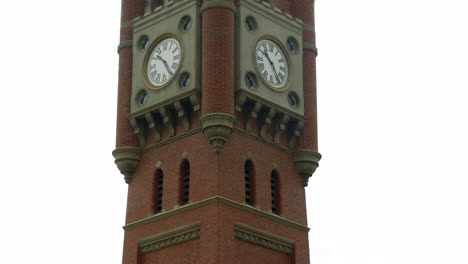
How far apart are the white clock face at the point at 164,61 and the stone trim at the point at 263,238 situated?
7850 mm

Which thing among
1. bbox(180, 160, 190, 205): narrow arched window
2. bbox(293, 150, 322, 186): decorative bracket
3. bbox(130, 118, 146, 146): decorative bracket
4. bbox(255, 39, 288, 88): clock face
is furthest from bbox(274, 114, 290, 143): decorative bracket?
bbox(130, 118, 146, 146): decorative bracket

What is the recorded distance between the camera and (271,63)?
A: 51031 millimetres

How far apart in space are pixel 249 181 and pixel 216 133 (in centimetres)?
297

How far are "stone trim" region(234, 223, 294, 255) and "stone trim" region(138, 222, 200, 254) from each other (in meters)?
1.76

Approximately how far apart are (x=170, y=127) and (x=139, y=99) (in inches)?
95.5

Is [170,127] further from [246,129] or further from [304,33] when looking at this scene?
[304,33]

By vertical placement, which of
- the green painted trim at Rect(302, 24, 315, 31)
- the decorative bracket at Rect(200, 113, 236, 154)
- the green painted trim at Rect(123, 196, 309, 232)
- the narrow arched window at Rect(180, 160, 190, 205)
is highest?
the green painted trim at Rect(302, 24, 315, 31)

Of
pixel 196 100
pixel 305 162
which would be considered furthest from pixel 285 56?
pixel 196 100

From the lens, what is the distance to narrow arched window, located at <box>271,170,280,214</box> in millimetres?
49531

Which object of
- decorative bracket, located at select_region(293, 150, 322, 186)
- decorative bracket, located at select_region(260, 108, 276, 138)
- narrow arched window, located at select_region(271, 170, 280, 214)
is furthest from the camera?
decorative bracket, located at select_region(293, 150, 322, 186)

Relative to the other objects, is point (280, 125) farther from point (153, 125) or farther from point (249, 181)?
point (153, 125)

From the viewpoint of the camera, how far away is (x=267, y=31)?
51281mm

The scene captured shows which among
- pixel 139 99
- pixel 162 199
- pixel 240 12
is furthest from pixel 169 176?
pixel 240 12

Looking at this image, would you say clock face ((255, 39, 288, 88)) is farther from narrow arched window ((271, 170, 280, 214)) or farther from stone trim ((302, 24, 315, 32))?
narrow arched window ((271, 170, 280, 214))
